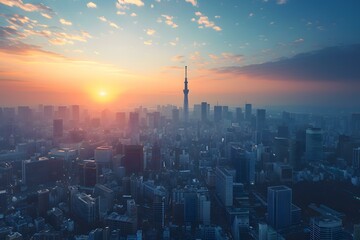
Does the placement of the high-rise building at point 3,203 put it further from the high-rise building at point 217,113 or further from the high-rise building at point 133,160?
the high-rise building at point 217,113

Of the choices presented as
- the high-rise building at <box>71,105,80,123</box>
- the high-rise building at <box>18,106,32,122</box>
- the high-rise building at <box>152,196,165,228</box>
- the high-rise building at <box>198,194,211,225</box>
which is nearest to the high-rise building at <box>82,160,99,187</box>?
the high-rise building at <box>152,196,165,228</box>

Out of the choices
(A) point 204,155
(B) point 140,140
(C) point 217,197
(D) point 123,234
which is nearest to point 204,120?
(B) point 140,140

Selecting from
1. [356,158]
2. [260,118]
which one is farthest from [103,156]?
[260,118]

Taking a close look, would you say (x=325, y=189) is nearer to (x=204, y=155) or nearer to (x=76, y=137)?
(x=204, y=155)

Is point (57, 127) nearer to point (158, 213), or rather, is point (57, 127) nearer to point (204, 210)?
point (158, 213)

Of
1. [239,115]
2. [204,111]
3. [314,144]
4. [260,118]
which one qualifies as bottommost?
[314,144]

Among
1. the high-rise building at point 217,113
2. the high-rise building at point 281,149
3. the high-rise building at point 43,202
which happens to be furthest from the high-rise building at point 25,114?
the high-rise building at point 281,149
